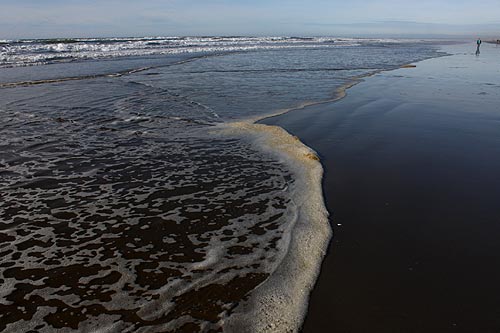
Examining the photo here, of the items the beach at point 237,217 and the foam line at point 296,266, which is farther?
the beach at point 237,217

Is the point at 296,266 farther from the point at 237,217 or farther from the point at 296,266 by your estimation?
the point at 237,217

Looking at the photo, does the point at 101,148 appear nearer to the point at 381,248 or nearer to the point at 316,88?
the point at 381,248

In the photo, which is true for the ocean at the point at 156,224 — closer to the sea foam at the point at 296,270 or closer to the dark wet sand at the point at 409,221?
the sea foam at the point at 296,270

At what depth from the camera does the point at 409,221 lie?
13.6 ft

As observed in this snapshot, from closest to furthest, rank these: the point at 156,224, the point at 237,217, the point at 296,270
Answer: the point at 296,270
the point at 156,224
the point at 237,217

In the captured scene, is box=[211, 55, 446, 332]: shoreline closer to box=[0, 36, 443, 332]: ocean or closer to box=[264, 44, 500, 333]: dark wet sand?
box=[0, 36, 443, 332]: ocean

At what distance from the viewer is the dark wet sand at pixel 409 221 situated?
2.82m

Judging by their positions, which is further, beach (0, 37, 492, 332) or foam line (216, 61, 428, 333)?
beach (0, 37, 492, 332)

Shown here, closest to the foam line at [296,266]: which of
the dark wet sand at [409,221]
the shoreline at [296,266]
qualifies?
the shoreline at [296,266]

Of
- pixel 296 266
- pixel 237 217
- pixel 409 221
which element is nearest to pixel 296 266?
pixel 296 266

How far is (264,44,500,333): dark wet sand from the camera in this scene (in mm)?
2822

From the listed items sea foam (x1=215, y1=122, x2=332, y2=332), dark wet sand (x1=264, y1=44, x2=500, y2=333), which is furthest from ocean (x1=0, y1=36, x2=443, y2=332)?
dark wet sand (x1=264, y1=44, x2=500, y2=333)

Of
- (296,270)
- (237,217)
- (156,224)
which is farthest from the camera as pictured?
(237,217)

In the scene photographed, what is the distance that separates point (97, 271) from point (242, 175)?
2775mm
